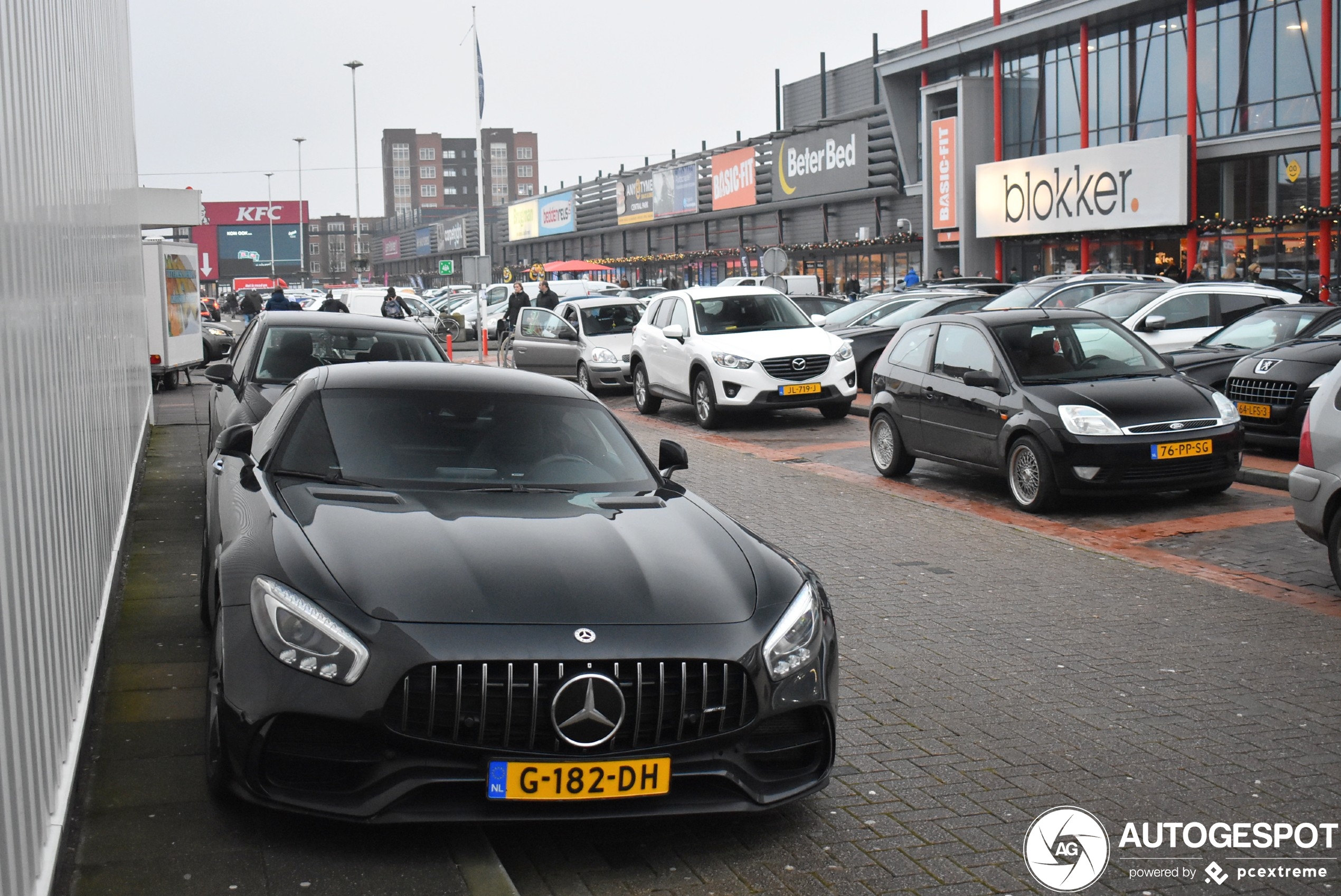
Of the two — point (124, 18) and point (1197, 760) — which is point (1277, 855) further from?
point (124, 18)

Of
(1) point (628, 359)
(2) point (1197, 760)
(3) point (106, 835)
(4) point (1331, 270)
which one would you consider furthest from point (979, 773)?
(4) point (1331, 270)

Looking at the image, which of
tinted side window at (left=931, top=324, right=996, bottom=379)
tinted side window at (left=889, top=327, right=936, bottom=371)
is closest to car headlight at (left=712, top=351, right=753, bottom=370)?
tinted side window at (left=889, top=327, right=936, bottom=371)

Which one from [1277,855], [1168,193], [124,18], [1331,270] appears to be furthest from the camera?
[1168,193]

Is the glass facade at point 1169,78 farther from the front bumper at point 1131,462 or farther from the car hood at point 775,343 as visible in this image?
the front bumper at point 1131,462

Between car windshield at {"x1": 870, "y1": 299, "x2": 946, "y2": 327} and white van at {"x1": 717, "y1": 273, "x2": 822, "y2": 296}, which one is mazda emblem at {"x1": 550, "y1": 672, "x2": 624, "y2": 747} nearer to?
car windshield at {"x1": 870, "y1": 299, "x2": 946, "y2": 327}

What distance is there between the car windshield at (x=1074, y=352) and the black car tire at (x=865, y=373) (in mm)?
9134

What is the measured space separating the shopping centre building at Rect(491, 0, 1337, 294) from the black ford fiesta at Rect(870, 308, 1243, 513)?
23.7m

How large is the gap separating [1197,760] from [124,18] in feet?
46.7

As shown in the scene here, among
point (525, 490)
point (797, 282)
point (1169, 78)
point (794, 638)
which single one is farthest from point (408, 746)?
point (797, 282)

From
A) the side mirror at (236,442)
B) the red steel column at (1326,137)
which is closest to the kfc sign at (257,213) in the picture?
the red steel column at (1326,137)

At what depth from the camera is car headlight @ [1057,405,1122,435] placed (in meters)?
10.5

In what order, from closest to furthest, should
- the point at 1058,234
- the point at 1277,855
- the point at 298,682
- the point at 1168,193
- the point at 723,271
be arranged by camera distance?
the point at 298,682 < the point at 1277,855 < the point at 1168,193 < the point at 1058,234 < the point at 723,271

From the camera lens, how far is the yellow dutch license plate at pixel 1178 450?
34.4ft

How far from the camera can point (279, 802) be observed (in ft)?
12.9
